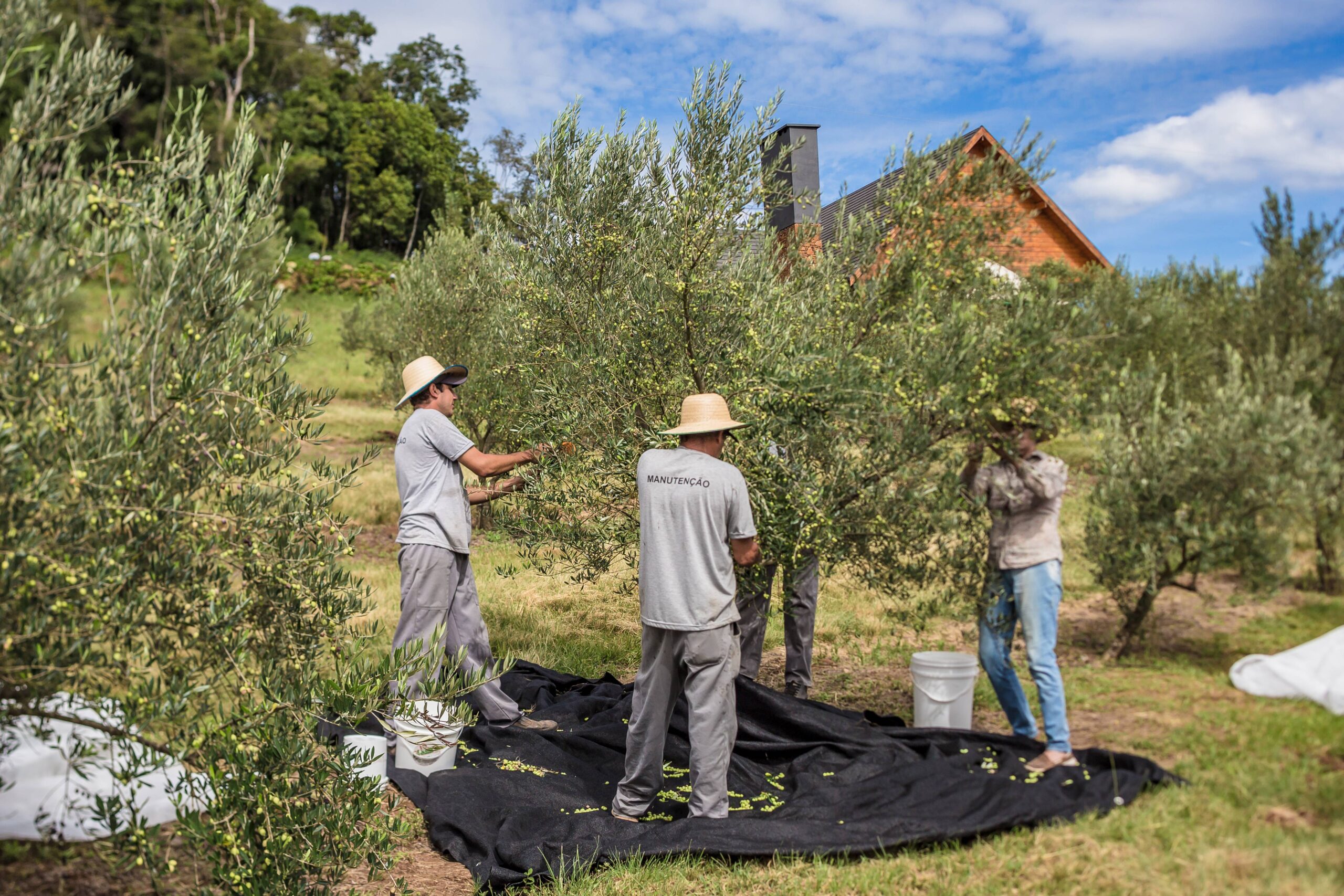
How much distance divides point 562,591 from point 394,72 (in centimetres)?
7432

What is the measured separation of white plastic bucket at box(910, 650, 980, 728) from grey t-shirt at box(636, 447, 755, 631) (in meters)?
1.38

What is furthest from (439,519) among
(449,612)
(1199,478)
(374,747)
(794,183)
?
(1199,478)

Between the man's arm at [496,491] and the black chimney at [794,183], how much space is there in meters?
3.18

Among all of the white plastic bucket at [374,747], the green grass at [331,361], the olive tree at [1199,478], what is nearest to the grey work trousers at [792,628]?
the white plastic bucket at [374,747]

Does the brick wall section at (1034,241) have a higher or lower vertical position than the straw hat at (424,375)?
higher

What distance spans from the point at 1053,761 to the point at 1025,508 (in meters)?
1.51

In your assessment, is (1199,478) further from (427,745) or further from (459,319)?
(459,319)

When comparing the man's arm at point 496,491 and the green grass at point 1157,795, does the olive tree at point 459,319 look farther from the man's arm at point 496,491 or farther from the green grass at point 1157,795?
the green grass at point 1157,795

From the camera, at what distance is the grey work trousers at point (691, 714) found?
6.22 m

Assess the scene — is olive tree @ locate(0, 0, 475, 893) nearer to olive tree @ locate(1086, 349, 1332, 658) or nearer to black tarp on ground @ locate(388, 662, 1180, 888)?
black tarp on ground @ locate(388, 662, 1180, 888)

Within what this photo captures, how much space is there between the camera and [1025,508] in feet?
19.6

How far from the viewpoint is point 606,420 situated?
8.45 m

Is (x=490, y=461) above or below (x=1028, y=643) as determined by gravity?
above

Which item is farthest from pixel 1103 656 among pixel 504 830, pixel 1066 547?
pixel 504 830
